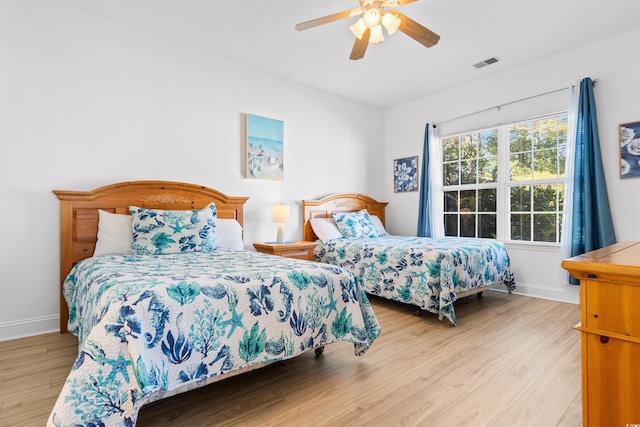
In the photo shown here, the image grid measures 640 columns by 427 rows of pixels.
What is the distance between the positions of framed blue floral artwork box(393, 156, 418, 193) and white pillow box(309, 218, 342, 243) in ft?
4.80

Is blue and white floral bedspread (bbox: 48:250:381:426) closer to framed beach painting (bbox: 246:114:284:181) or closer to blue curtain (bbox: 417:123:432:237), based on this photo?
framed beach painting (bbox: 246:114:284:181)

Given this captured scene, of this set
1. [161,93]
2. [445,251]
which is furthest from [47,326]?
[445,251]

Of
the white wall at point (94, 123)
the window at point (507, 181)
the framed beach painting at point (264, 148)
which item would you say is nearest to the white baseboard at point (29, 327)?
the white wall at point (94, 123)

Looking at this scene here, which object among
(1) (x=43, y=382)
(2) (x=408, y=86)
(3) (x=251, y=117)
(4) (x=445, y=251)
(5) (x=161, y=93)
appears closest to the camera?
(1) (x=43, y=382)

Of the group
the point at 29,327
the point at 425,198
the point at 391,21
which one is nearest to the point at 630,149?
the point at 425,198

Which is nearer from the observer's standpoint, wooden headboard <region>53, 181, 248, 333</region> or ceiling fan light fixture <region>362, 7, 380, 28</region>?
ceiling fan light fixture <region>362, 7, 380, 28</region>

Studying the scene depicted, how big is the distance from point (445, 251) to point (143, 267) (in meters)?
2.42

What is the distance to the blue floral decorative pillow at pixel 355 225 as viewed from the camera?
165 inches

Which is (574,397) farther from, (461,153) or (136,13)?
(136,13)

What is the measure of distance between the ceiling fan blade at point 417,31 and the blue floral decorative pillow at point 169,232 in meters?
2.21

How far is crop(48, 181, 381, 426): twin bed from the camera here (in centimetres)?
128

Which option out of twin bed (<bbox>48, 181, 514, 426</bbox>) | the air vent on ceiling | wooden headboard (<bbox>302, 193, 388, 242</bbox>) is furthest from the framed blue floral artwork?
twin bed (<bbox>48, 181, 514, 426</bbox>)

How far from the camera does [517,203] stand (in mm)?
4027

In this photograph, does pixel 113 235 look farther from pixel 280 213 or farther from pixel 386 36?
pixel 386 36
